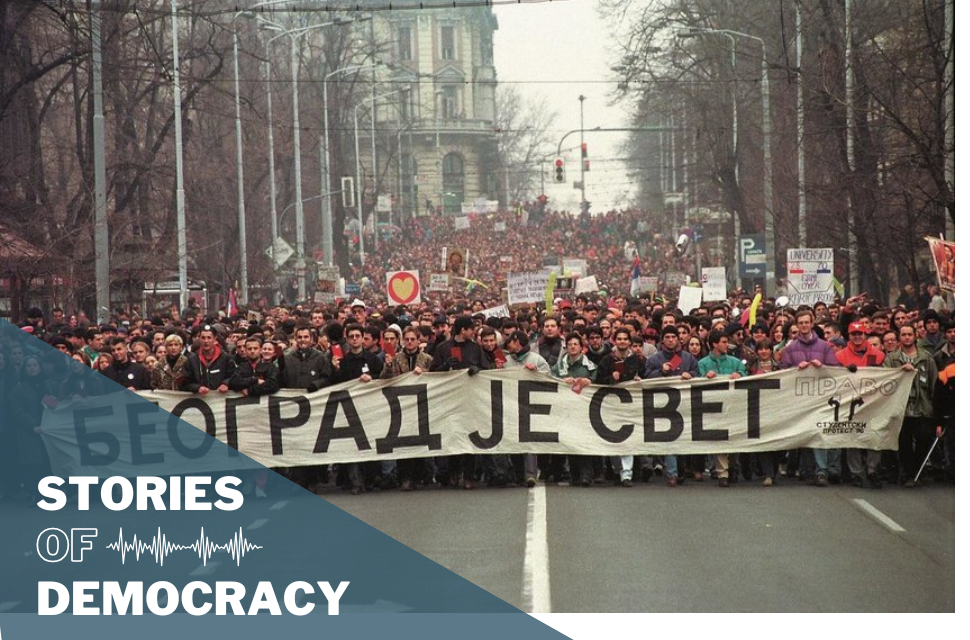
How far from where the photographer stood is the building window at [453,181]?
122188mm

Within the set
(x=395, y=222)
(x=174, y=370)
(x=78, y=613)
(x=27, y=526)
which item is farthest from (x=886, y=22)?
(x=395, y=222)

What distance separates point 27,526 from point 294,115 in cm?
4162

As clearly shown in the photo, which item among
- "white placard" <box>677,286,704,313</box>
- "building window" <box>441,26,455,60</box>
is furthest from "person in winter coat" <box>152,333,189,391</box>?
"building window" <box>441,26,455,60</box>

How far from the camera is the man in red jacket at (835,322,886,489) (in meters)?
15.9

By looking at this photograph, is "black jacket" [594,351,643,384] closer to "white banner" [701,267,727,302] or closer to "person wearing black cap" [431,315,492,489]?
"person wearing black cap" [431,315,492,489]

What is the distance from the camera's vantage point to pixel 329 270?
48.7m

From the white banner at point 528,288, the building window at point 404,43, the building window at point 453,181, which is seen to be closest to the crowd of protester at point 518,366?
the white banner at point 528,288

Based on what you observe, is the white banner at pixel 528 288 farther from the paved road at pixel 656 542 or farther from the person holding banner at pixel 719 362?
the paved road at pixel 656 542

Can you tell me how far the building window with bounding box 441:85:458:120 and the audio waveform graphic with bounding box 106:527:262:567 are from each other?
114039 mm

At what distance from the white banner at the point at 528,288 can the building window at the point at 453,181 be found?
92038 millimetres

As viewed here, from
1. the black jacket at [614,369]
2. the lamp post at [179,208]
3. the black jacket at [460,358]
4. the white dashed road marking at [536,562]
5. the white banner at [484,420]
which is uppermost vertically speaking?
the lamp post at [179,208]

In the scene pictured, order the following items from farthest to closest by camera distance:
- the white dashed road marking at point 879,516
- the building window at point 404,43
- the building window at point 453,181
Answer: the building window at point 404,43 → the building window at point 453,181 → the white dashed road marking at point 879,516

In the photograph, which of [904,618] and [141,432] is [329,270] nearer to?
[141,432]

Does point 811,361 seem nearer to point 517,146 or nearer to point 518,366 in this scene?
point 518,366
